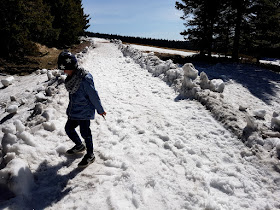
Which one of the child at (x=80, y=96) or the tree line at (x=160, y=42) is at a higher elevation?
the tree line at (x=160, y=42)

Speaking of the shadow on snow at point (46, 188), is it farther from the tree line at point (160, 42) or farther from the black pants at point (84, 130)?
the tree line at point (160, 42)

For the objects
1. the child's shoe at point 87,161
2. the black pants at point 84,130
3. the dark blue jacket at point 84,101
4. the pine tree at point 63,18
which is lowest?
the child's shoe at point 87,161

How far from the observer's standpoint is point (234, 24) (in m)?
17.9

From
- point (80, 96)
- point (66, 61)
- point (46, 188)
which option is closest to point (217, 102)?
point (80, 96)

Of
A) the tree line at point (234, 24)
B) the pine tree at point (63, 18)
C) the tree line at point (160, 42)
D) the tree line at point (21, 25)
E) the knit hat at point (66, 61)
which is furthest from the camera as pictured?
the tree line at point (160, 42)

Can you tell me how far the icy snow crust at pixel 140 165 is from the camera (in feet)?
8.79

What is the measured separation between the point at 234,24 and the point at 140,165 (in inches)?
746

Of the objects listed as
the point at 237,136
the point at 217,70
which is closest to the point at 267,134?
the point at 237,136

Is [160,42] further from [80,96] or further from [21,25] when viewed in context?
[80,96]

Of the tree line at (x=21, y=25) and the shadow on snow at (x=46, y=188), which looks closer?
the shadow on snow at (x=46, y=188)

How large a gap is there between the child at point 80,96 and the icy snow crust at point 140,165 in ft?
1.76

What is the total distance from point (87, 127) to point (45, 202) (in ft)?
4.16

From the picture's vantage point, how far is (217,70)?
14039 mm

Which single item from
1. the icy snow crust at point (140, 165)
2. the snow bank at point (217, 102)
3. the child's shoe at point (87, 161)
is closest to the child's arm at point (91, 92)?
the child's shoe at point (87, 161)
